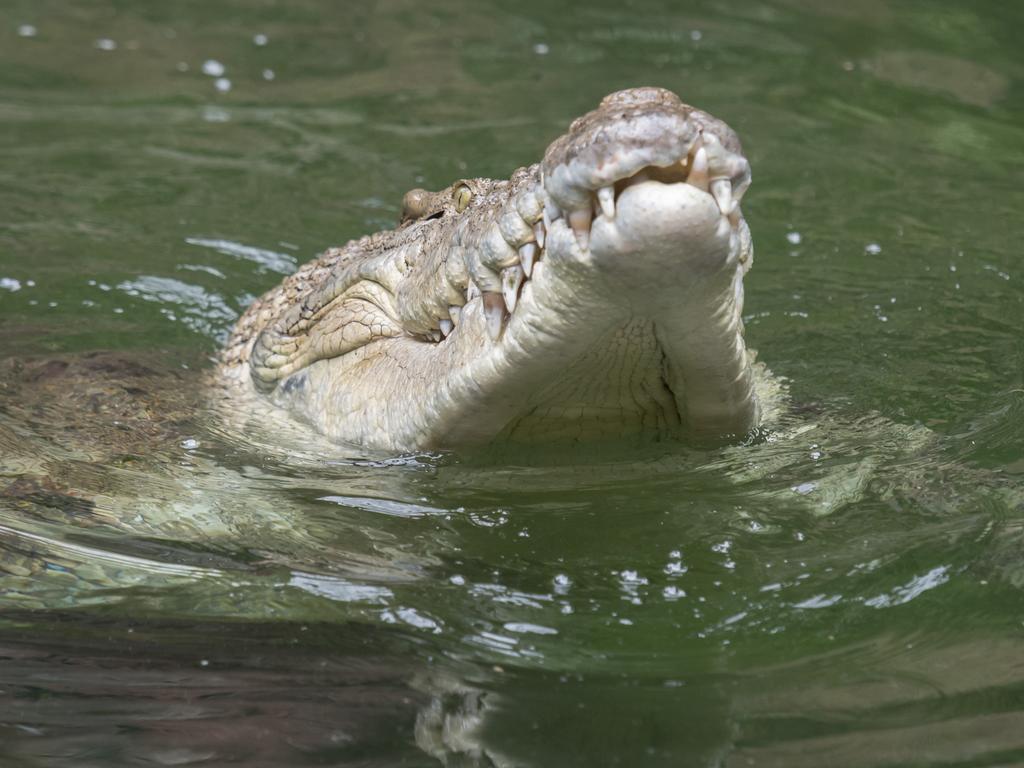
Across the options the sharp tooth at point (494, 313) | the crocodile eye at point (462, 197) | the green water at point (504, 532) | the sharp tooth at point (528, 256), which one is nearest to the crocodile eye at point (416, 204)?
the crocodile eye at point (462, 197)

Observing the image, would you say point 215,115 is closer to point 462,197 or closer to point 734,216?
point 462,197

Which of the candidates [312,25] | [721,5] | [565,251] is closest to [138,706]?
[565,251]

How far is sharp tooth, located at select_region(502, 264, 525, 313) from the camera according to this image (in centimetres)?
274

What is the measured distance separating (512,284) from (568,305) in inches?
8.4

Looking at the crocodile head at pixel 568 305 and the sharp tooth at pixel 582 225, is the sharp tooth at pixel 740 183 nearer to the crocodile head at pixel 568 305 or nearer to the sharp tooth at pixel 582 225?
the crocodile head at pixel 568 305

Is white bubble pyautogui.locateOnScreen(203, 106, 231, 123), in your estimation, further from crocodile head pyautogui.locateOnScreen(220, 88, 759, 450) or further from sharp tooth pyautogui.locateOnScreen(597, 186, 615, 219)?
sharp tooth pyautogui.locateOnScreen(597, 186, 615, 219)

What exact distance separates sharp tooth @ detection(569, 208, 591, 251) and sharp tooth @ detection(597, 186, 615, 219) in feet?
0.22

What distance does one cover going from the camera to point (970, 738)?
2.28m

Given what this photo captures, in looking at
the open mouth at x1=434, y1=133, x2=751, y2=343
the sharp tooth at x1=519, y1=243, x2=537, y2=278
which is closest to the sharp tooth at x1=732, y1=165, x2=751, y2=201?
the open mouth at x1=434, y1=133, x2=751, y2=343

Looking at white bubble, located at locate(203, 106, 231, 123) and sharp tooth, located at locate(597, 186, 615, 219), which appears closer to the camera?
sharp tooth, located at locate(597, 186, 615, 219)

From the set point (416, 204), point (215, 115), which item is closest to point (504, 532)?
point (416, 204)

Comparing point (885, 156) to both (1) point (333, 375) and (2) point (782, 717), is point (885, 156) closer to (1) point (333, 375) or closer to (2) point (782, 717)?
(1) point (333, 375)

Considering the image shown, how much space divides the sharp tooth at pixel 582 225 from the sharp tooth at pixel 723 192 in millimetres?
233

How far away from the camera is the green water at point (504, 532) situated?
2.35 metres
